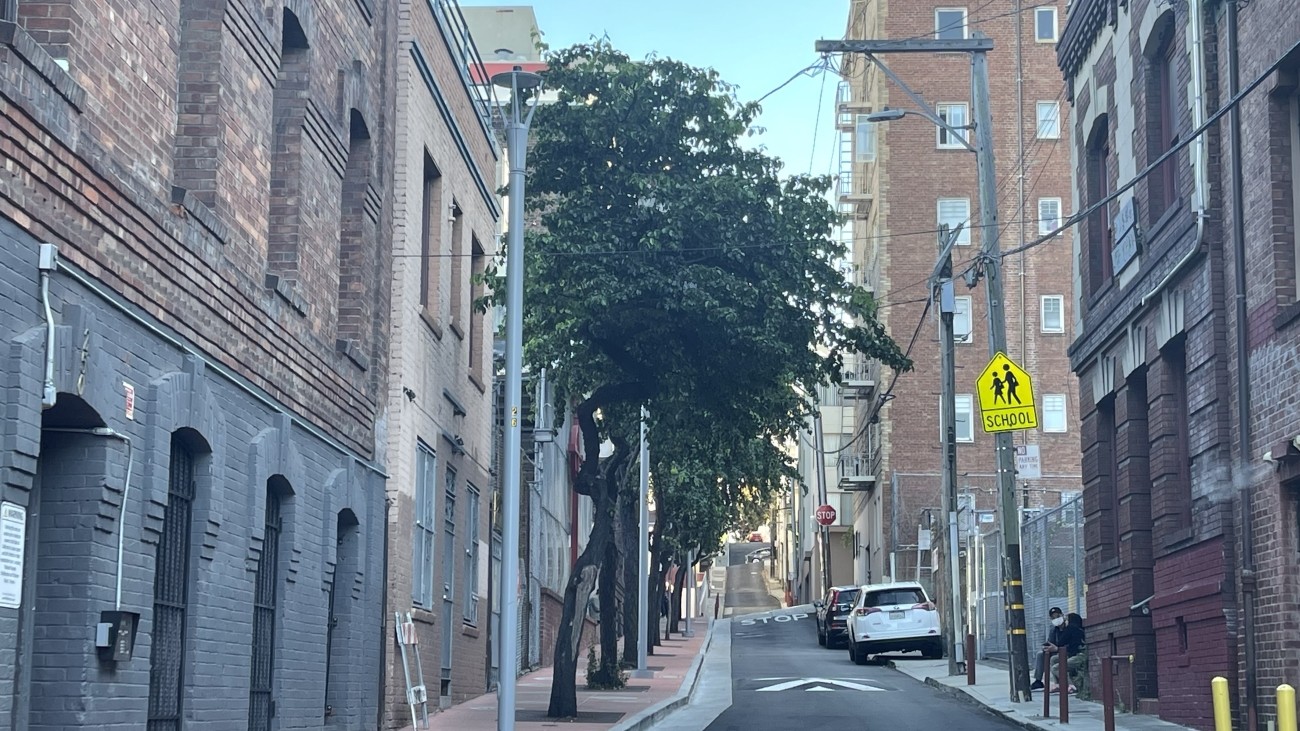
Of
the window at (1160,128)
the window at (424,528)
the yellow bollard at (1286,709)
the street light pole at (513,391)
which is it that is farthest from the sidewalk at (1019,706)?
the yellow bollard at (1286,709)

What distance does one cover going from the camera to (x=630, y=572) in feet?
120

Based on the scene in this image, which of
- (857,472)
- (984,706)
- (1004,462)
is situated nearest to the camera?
(984,706)

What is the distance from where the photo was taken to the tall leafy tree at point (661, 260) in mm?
21125

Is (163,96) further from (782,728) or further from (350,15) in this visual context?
(782,728)

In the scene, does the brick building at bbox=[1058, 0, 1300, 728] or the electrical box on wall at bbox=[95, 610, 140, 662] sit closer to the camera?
the electrical box on wall at bbox=[95, 610, 140, 662]

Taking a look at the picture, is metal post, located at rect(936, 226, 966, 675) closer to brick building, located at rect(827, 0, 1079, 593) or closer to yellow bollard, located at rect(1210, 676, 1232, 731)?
yellow bollard, located at rect(1210, 676, 1232, 731)

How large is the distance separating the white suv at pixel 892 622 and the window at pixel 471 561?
1273 centimetres

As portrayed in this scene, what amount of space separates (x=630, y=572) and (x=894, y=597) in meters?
5.84

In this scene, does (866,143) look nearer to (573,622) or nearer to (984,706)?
(984,706)

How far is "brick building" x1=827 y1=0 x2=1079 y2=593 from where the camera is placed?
55.3 m

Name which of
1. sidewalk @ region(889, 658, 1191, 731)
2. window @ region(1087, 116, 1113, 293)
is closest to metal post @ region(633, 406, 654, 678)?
sidewalk @ region(889, 658, 1191, 731)

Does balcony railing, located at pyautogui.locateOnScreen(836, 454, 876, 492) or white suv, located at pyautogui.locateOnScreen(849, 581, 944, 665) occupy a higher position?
balcony railing, located at pyautogui.locateOnScreen(836, 454, 876, 492)

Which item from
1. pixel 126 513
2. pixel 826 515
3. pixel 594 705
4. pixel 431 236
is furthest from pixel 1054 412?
pixel 126 513

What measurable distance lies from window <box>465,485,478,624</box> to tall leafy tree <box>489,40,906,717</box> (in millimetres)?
2001
